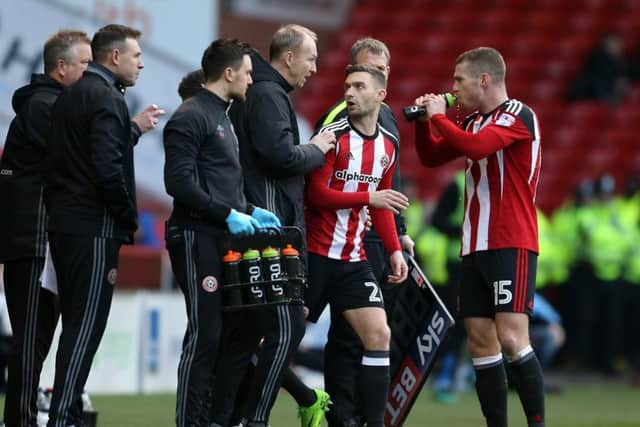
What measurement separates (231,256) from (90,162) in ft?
2.68

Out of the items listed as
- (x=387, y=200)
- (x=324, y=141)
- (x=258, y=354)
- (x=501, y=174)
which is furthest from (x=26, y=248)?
(x=501, y=174)

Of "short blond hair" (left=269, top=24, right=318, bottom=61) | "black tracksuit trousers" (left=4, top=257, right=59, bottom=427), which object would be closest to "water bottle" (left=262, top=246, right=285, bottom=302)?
"short blond hair" (left=269, top=24, right=318, bottom=61)

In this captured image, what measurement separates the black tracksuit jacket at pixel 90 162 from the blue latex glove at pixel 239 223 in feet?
1.62

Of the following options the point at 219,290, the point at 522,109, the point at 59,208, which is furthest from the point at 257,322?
the point at 522,109

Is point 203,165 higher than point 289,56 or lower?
lower

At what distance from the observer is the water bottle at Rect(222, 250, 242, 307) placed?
7117 mm

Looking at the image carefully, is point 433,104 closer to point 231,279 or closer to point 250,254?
point 250,254

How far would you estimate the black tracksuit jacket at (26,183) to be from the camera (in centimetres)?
766

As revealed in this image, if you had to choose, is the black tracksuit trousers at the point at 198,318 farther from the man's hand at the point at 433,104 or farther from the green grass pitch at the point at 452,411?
the green grass pitch at the point at 452,411

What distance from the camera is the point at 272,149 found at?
24.1 ft

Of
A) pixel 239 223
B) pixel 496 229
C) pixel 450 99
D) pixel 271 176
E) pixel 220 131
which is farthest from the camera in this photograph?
pixel 450 99

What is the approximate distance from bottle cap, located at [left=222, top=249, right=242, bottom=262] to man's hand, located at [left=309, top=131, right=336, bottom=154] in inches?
31.2

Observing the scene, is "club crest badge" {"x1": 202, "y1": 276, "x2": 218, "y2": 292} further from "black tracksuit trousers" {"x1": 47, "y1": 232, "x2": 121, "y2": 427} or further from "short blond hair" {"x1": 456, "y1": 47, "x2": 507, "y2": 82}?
"short blond hair" {"x1": 456, "y1": 47, "x2": 507, "y2": 82}

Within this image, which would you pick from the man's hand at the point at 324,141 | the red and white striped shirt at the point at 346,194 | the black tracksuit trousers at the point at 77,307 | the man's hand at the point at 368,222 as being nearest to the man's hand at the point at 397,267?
the red and white striped shirt at the point at 346,194
